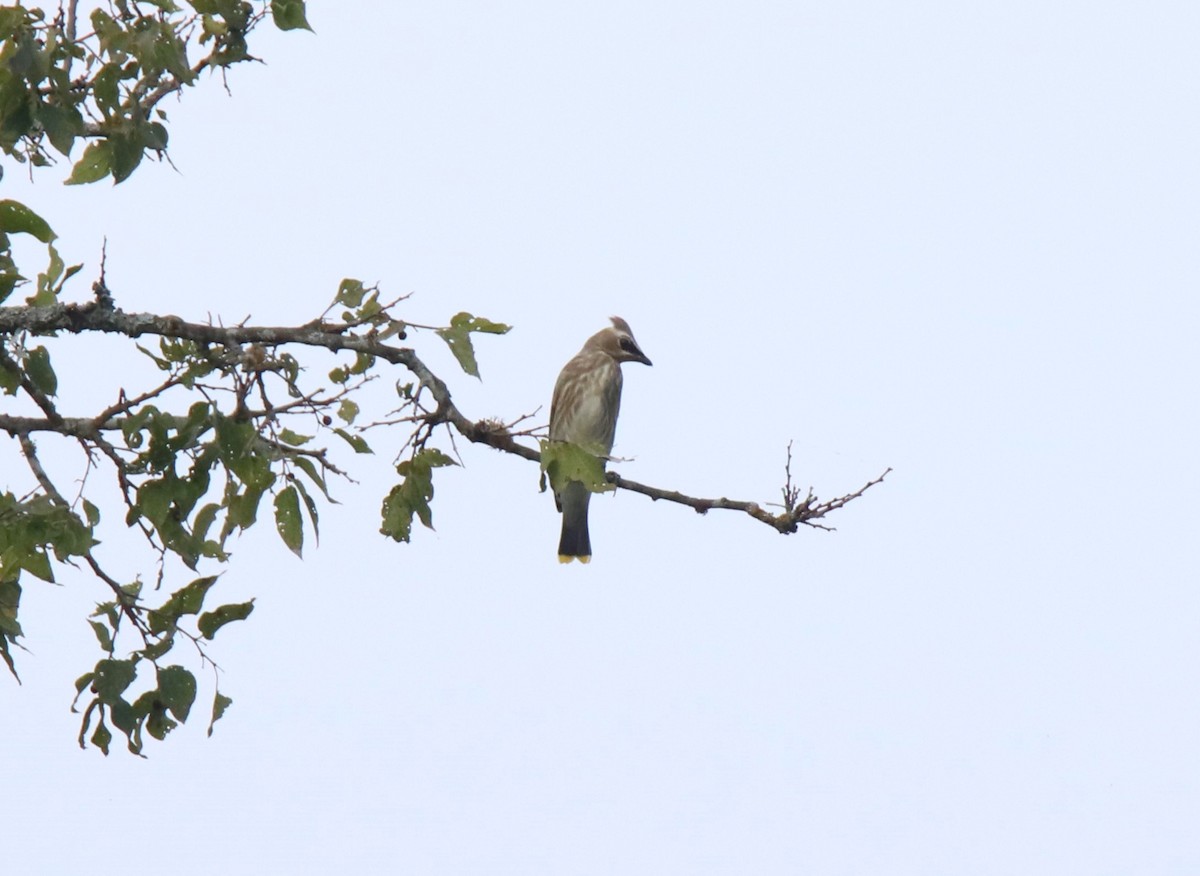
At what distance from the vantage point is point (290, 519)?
371cm

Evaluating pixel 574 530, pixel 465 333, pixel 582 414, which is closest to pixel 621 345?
pixel 582 414

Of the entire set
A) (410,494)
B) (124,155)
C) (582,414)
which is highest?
(582,414)

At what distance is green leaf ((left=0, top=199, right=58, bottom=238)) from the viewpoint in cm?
368

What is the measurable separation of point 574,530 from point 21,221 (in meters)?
5.07

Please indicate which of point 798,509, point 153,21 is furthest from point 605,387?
point 153,21

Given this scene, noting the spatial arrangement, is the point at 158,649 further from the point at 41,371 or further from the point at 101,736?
the point at 41,371

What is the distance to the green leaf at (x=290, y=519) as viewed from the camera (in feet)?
12.2

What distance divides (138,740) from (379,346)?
1.19 metres

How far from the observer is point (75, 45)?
3.86m

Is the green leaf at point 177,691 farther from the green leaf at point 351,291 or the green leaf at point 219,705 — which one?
the green leaf at point 351,291

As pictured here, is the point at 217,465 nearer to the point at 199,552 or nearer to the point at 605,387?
the point at 199,552

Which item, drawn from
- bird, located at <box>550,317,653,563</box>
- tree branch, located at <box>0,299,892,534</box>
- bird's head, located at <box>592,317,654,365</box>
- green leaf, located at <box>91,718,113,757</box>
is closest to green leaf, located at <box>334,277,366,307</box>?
tree branch, located at <box>0,299,892,534</box>

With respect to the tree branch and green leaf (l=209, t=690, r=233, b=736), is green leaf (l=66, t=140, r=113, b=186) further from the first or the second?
green leaf (l=209, t=690, r=233, b=736)

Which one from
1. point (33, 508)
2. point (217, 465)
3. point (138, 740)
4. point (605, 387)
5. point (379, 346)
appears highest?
point (605, 387)
